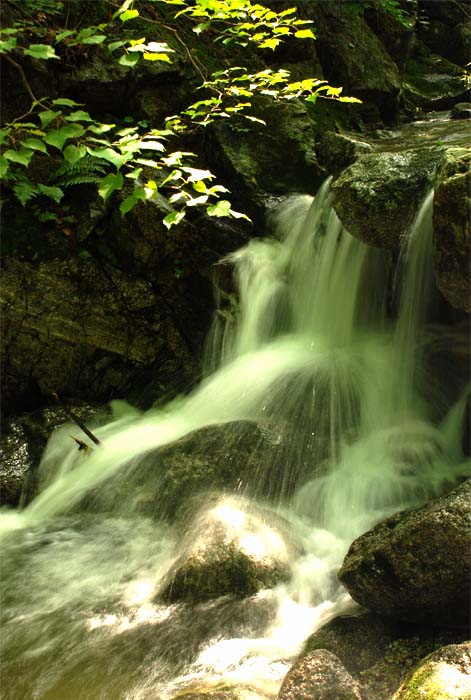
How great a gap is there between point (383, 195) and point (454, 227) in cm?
128

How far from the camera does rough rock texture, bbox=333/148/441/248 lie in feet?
15.0

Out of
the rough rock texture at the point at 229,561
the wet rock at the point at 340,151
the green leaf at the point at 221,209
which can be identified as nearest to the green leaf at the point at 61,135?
the green leaf at the point at 221,209

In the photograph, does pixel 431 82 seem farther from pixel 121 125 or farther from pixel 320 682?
pixel 320 682

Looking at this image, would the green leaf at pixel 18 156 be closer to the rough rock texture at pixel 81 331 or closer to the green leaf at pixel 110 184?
the green leaf at pixel 110 184

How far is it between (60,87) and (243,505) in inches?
214

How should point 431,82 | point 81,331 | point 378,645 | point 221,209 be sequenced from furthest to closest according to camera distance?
point 431,82
point 81,331
point 221,209
point 378,645

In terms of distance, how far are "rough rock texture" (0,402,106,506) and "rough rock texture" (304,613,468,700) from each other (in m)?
3.32

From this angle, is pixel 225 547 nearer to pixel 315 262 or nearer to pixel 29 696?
pixel 29 696

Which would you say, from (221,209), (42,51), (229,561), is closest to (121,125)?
(42,51)

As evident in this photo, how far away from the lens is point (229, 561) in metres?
3.14

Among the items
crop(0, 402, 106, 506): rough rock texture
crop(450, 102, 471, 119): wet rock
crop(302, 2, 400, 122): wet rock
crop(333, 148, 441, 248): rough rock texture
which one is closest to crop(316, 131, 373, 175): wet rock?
crop(333, 148, 441, 248): rough rock texture

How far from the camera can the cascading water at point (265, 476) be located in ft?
8.93

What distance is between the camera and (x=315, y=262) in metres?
6.21

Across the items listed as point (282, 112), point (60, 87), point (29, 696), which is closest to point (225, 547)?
point (29, 696)
